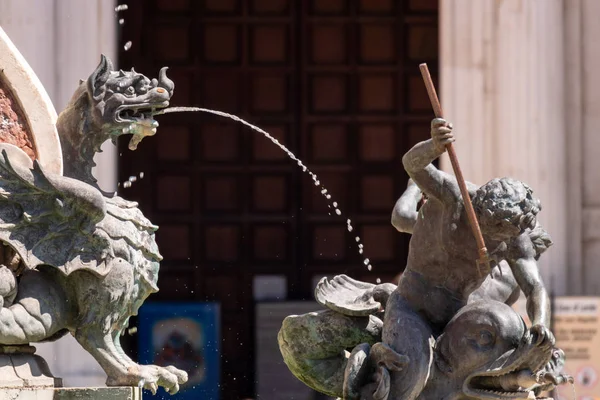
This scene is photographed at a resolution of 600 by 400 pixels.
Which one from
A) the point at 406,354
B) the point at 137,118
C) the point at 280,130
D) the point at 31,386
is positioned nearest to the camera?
the point at 31,386

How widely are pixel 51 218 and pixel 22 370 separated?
665 millimetres

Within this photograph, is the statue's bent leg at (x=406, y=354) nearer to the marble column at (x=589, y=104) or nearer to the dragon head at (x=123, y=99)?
the dragon head at (x=123, y=99)

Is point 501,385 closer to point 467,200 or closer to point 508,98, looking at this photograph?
point 467,200

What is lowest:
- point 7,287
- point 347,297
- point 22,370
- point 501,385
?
point 501,385

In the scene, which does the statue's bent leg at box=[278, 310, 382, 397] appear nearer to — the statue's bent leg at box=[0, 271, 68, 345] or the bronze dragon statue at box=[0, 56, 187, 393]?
the bronze dragon statue at box=[0, 56, 187, 393]

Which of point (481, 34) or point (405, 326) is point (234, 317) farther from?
point (405, 326)

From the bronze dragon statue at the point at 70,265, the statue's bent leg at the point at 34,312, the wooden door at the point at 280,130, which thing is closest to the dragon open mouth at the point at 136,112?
the bronze dragon statue at the point at 70,265

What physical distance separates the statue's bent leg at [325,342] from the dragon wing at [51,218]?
4.07ft

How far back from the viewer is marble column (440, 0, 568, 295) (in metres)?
14.5

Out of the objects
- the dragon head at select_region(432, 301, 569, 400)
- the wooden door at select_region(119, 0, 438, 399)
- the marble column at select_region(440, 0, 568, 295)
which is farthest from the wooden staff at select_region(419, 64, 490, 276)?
the wooden door at select_region(119, 0, 438, 399)

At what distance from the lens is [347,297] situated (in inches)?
342

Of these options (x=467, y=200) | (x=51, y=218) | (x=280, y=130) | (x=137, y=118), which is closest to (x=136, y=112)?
(x=137, y=118)

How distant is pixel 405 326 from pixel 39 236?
166 centimetres

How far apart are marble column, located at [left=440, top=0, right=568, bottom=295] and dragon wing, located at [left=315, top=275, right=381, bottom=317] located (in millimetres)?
5741
